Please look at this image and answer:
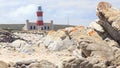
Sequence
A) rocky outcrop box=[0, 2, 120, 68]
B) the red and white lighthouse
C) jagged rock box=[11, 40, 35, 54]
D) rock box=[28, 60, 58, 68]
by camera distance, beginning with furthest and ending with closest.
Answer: the red and white lighthouse
jagged rock box=[11, 40, 35, 54]
rocky outcrop box=[0, 2, 120, 68]
rock box=[28, 60, 58, 68]

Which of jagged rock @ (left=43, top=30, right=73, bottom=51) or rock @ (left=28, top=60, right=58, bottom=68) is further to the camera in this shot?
jagged rock @ (left=43, top=30, right=73, bottom=51)

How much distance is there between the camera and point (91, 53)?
24.3 meters

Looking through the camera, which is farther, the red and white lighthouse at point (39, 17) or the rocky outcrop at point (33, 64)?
the red and white lighthouse at point (39, 17)

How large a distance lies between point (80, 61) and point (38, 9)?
5994 cm

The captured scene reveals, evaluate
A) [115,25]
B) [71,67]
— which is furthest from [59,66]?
[115,25]

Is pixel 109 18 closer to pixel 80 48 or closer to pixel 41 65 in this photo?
pixel 80 48

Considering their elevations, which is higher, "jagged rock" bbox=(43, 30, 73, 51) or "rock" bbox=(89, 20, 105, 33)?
"rock" bbox=(89, 20, 105, 33)

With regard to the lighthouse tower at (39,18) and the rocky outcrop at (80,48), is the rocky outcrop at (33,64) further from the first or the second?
the lighthouse tower at (39,18)

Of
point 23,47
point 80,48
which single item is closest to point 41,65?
point 80,48

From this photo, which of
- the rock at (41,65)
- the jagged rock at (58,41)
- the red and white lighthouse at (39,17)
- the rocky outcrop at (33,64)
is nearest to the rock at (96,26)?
the jagged rock at (58,41)

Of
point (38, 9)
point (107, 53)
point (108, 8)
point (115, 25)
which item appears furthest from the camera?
point (38, 9)

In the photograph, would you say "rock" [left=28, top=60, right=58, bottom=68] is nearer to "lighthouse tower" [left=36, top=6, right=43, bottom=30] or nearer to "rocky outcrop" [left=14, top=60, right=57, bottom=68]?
"rocky outcrop" [left=14, top=60, right=57, bottom=68]

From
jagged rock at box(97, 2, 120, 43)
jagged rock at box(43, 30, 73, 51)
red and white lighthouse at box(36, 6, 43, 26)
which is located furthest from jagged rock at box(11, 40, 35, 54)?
red and white lighthouse at box(36, 6, 43, 26)

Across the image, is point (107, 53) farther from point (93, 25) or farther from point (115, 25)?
point (93, 25)
